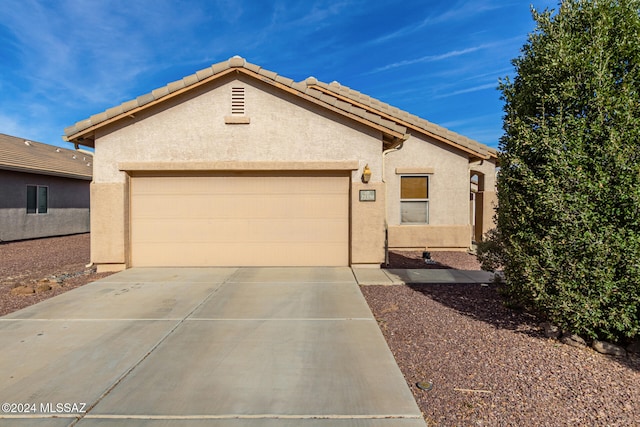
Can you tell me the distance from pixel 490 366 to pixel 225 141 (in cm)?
707

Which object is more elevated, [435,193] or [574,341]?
[435,193]

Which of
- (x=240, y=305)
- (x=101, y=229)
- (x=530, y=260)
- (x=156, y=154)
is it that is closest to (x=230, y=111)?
(x=156, y=154)

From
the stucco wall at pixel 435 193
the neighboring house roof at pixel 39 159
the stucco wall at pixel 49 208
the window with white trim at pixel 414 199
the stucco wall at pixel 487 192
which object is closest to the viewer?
the stucco wall at pixel 435 193

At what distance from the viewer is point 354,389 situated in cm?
318

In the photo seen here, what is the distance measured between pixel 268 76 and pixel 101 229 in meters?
5.33

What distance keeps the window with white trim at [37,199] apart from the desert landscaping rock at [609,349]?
19797mm

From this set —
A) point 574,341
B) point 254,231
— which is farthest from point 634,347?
point 254,231

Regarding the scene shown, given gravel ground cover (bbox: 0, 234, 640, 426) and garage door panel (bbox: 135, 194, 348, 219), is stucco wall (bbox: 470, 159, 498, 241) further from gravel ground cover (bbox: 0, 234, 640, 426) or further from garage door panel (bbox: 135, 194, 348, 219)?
gravel ground cover (bbox: 0, 234, 640, 426)

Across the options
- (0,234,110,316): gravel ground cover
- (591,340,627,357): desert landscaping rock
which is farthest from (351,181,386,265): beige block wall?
(0,234,110,316): gravel ground cover

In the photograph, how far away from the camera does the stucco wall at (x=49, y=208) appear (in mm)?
14461

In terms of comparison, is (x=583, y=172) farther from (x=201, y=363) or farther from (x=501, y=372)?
(x=201, y=363)

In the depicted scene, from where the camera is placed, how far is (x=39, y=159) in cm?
1664

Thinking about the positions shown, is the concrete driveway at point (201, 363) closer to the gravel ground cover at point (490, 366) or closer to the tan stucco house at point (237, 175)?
the gravel ground cover at point (490, 366)

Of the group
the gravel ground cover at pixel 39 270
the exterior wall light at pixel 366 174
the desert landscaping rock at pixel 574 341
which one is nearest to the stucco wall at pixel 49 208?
the gravel ground cover at pixel 39 270
